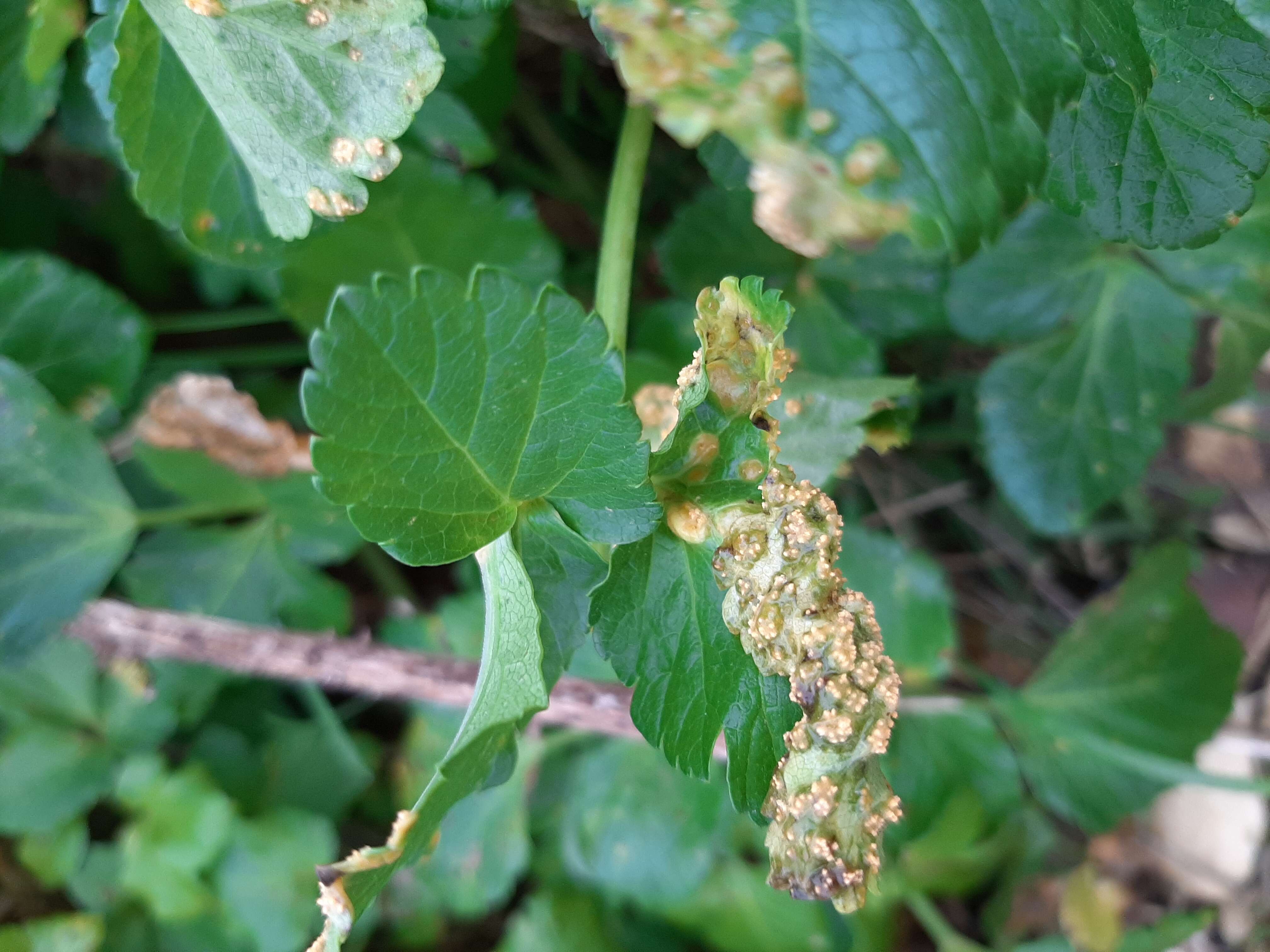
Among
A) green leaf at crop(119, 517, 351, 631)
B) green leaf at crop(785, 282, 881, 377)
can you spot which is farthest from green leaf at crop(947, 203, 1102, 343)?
green leaf at crop(119, 517, 351, 631)

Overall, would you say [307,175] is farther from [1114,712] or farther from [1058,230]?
[1114,712]

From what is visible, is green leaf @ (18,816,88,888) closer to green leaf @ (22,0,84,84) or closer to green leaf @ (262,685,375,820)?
green leaf @ (262,685,375,820)

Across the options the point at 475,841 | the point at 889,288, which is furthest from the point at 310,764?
the point at 889,288

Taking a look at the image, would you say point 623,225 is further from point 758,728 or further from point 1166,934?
point 1166,934

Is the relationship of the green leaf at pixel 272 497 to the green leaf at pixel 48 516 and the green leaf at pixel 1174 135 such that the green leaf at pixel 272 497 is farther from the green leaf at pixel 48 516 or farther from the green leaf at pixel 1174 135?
the green leaf at pixel 1174 135

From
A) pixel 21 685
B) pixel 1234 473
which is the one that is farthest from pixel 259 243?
pixel 1234 473
